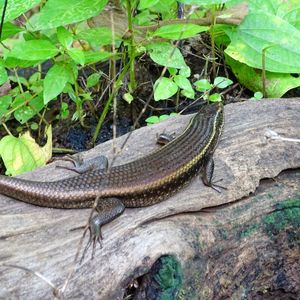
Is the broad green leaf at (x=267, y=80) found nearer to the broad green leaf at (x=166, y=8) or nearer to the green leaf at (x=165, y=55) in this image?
the broad green leaf at (x=166, y=8)

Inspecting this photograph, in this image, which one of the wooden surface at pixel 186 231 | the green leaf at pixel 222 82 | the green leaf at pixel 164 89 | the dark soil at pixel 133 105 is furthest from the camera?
the dark soil at pixel 133 105

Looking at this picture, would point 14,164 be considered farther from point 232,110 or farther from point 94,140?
point 232,110

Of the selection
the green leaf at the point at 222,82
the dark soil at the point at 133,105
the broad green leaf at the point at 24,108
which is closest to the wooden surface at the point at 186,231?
the green leaf at the point at 222,82

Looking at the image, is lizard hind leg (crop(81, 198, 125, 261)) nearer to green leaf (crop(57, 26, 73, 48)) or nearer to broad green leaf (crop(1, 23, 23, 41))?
green leaf (crop(57, 26, 73, 48))

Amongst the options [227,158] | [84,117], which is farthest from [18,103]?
[227,158]

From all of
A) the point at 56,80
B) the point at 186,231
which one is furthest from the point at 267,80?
the point at 186,231
